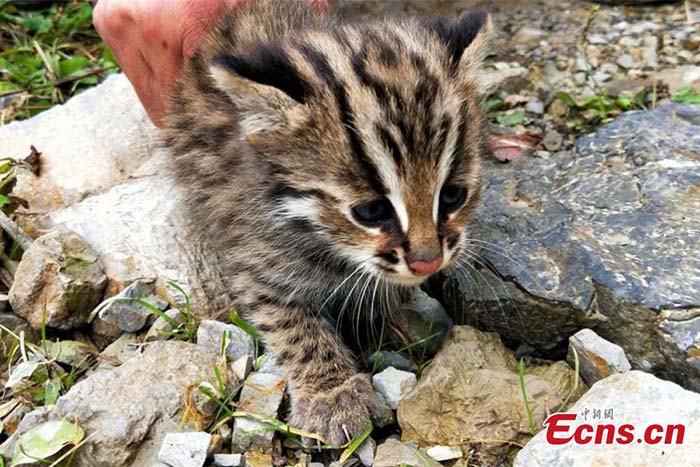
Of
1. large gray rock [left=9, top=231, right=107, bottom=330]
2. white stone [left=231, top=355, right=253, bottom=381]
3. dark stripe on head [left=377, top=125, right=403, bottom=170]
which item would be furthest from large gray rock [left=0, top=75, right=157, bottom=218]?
dark stripe on head [left=377, top=125, right=403, bottom=170]

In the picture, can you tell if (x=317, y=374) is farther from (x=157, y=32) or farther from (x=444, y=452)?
(x=157, y=32)

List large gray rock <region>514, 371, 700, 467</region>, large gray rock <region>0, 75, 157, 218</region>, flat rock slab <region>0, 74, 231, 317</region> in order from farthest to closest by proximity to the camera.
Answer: large gray rock <region>0, 75, 157, 218</region>, flat rock slab <region>0, 74, 231, 317</region>, large gray rock <region>514, 371, 700, 467</region>

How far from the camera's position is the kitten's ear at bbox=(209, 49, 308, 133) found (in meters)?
3.65

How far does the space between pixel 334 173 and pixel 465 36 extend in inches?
37.9

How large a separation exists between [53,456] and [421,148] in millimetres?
Answer: 2091

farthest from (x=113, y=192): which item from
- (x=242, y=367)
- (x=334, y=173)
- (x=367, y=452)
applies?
(x=367, y=452)

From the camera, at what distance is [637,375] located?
11.6ft

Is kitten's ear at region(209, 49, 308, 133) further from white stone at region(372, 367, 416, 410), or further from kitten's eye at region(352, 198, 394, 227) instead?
white stone at region(372, 367, 416, 410)

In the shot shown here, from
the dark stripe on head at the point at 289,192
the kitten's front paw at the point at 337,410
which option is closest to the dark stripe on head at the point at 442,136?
the dark stripe on head at the point at 289,192

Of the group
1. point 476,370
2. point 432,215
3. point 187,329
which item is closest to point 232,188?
point 187,329

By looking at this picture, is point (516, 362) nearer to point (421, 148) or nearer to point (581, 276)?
point (581, 276)

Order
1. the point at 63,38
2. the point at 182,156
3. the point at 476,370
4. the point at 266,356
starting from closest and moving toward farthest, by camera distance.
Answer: the point at 476,370
the point at 266,356
the point at 182,156
the point at 63,38

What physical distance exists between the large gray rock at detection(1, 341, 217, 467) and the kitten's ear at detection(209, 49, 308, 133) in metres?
1.28

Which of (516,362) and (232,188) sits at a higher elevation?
(232,188)
